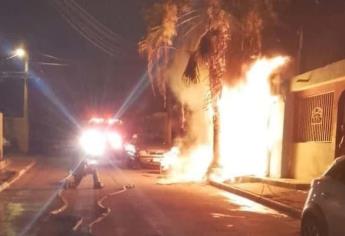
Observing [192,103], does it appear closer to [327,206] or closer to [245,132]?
[245,132]

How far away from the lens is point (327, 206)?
8398 millimetres

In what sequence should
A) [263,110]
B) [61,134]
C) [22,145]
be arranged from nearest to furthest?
[263,110]
[22,145]
[61,134]

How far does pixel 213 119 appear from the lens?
25.6 meters

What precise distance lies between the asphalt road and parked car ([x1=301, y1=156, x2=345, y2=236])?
266cm

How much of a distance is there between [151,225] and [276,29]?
39.3ft

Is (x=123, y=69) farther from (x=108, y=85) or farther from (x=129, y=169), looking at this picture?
(x=129, y=169)

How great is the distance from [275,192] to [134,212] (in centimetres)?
541

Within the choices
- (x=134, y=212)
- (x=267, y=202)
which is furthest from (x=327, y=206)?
(x=267, y=202)

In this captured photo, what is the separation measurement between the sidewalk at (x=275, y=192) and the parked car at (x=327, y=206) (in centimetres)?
480

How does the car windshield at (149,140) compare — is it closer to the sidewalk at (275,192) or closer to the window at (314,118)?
the sidewalk at (275,192)

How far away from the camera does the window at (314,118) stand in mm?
19328

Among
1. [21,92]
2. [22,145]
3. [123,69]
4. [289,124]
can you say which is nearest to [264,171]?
[289,124]

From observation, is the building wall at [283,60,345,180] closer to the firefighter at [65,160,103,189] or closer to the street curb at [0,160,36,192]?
the firefighter at [65,160,103,189]

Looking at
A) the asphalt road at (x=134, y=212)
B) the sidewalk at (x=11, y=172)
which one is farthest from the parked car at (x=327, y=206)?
the sidewalk at (x=11, y=172)
